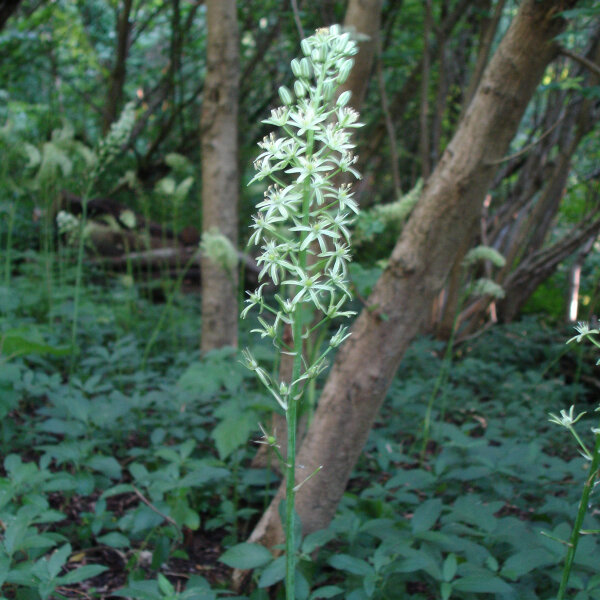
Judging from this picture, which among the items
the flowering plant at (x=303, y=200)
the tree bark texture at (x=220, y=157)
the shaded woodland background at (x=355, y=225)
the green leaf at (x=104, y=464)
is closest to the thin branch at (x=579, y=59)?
the shaded woodland background at (x=355, y=225)

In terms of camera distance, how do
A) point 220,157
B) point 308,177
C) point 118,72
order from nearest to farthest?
point 308,177
point 220,157
point 118,72

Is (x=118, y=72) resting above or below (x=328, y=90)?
above

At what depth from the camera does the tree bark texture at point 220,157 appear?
4168 mm

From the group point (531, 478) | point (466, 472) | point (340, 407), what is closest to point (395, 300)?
point (340, 407)

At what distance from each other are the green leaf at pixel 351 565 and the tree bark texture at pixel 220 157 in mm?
2556

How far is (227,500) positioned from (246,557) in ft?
2.90

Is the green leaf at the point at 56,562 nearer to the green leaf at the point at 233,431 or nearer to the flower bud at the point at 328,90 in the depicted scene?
the green leaf at the point at 233,431

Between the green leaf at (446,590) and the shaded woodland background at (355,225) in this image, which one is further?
the shaded woodland background at (355,225)

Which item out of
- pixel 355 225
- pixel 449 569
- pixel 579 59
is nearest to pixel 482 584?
pixel 449 569

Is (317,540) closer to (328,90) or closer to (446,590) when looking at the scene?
(446,590)

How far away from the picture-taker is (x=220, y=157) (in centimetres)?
427

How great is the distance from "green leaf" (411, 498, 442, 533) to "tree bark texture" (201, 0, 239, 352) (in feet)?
7.86

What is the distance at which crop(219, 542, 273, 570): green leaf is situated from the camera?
1.77 m

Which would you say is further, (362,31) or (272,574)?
(362,31)
